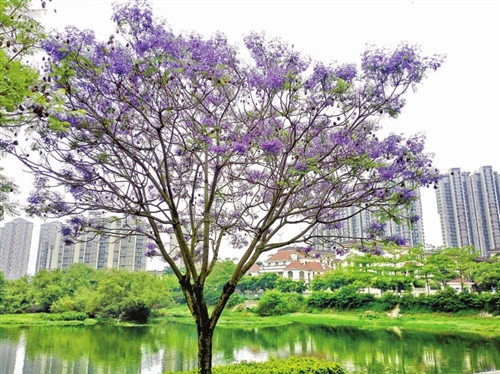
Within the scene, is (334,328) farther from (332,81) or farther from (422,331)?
(332,81)

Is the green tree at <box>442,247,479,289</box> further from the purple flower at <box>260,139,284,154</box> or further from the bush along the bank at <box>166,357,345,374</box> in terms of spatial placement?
the purple flower at <box>260,139,284,154</box>

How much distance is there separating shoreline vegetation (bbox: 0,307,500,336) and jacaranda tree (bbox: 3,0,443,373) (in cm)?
1524

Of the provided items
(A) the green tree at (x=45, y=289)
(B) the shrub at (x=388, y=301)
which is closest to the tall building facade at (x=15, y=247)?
(A) the green tree at (x=45, y=289)

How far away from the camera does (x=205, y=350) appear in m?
5.15

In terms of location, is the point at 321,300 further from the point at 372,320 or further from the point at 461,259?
the point at 461,259

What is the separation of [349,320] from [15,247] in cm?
3813

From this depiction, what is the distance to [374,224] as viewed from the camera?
6.29 meters

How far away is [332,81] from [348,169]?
1280mm

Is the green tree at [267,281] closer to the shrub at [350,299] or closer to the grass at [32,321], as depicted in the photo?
the shrub at [350,299]

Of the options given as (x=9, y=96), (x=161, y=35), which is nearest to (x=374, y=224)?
(x=161, y=35)

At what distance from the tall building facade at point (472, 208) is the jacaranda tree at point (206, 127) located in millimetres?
32282

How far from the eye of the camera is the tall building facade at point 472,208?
113ft

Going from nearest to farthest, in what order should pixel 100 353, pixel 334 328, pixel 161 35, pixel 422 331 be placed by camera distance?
pixel 161 35, pixel 100 353, pixel 422 331, pixel 334 328

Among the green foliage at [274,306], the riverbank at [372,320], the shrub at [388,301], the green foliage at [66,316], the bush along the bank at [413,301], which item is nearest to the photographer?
the riverbank at [372,320]
